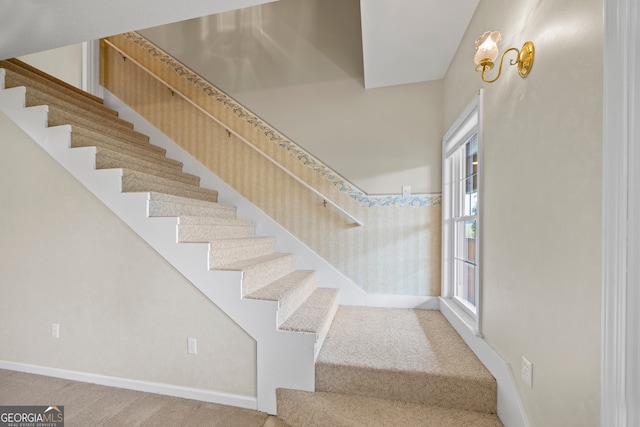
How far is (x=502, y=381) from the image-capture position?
1521 mm

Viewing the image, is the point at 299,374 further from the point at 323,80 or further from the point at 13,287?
the point at 323,80

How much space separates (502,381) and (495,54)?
1707 mm

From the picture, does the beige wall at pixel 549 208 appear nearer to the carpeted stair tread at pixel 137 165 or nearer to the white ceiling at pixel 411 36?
the white ceiling at pixel 411 36

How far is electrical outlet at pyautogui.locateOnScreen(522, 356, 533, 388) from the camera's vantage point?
129cm

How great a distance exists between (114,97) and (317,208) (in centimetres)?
297

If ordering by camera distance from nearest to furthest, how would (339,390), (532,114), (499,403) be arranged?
(532,114) → (499,403) → (339,390)

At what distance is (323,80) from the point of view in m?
3.03

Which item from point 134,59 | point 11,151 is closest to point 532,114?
point 11,151

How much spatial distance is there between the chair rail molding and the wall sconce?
47cm

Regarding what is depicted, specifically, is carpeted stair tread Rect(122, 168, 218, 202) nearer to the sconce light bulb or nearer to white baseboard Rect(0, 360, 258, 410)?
white baseboard Rect(0, 360, 258, 410)

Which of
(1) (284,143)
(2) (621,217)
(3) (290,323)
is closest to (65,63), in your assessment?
(1) (284,143)

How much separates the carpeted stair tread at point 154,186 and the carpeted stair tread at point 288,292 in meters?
1.24

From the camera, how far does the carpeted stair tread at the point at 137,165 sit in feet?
7.18

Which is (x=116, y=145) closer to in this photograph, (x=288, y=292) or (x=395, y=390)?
(x=288, y=292)
